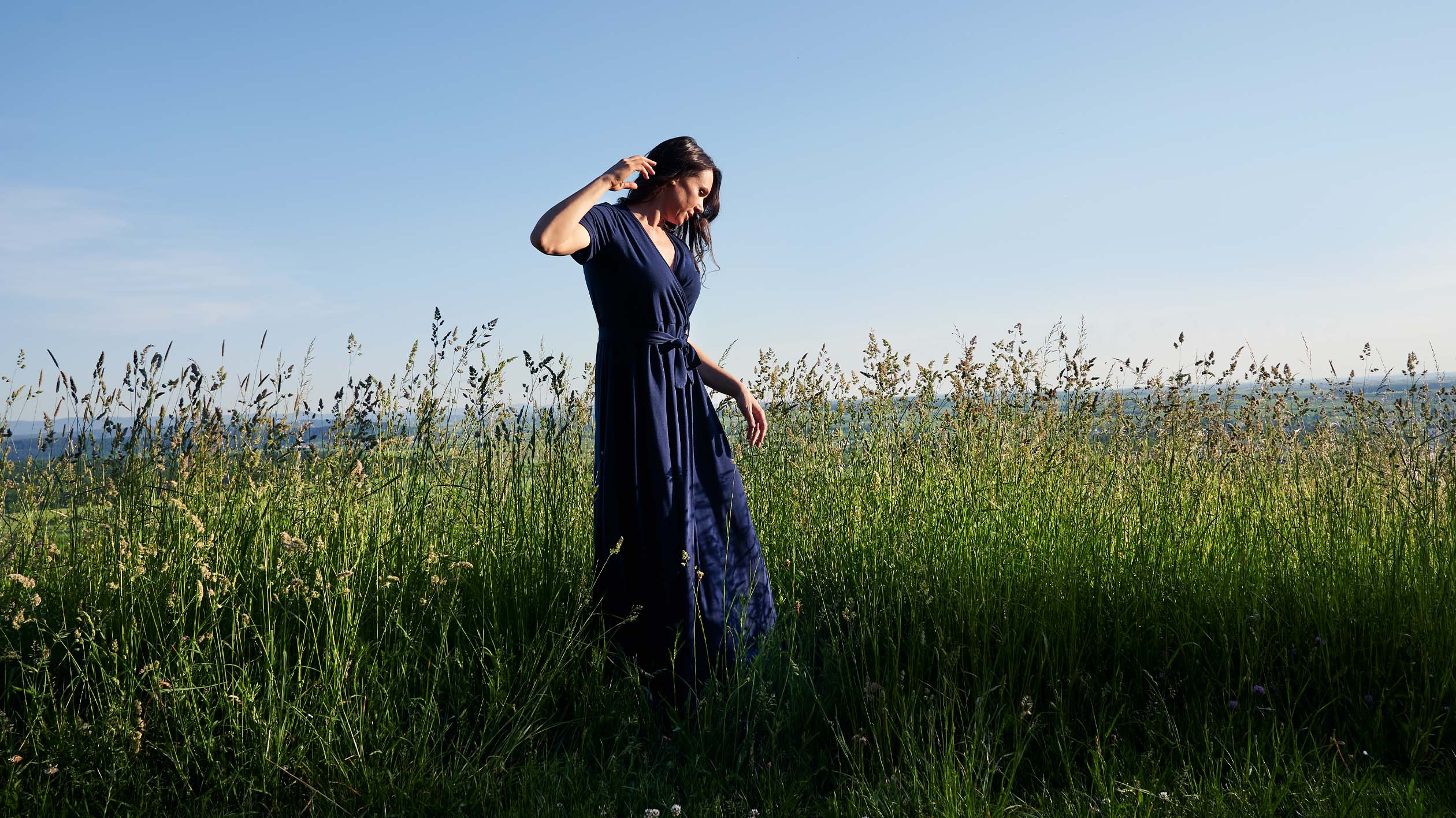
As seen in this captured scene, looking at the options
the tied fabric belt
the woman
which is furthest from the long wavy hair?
the tied fabric belt

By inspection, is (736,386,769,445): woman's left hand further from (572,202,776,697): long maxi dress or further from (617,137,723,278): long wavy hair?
(617,137,723,278): long wavy hair

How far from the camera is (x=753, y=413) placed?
9.88 ft

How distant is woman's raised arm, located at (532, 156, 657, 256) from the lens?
2346mm

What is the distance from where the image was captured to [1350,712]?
2.46m

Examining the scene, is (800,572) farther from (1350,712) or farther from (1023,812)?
(1350,712)

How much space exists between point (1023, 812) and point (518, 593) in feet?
5.10

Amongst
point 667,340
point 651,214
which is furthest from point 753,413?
point 651,214

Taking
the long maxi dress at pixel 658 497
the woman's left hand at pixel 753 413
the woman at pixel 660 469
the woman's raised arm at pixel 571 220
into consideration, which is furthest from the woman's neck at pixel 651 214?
the woman's left hand at pixel 753 413

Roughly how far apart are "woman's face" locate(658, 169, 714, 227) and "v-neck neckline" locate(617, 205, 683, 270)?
0.23 feet

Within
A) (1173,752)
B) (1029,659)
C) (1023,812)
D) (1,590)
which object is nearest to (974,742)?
(1023,812)

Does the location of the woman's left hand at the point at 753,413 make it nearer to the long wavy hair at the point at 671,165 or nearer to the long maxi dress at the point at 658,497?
the long maxi dress at the point at 658,497

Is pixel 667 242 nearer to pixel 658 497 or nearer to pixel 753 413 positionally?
pixel 753 413

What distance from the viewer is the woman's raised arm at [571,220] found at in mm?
2346

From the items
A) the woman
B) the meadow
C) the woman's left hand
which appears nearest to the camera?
the meadow
